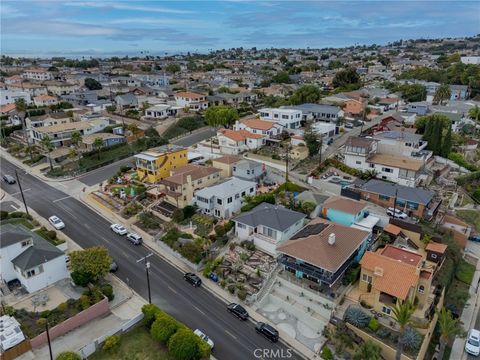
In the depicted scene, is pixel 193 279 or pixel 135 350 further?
pixel 193 279

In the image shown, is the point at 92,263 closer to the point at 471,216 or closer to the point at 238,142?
the point at 238,142

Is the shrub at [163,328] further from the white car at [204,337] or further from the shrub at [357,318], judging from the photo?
the shrub at [357,318]

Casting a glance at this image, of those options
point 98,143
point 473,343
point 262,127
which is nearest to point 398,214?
point 473,343

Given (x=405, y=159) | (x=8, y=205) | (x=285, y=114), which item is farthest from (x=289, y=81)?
(x=8, y=205)

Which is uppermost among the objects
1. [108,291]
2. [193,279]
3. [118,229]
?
[118,229]

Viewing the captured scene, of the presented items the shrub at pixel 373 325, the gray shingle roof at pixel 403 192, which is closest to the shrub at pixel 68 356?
the shrub at pixel 373 325

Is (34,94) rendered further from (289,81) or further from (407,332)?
(407,332)
